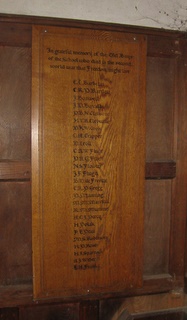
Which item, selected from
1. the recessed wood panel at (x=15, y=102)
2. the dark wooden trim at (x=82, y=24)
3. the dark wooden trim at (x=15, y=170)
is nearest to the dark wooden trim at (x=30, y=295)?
the dark wooden trim at (x=15, y=170)

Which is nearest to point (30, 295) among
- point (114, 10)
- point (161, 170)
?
point (161, 170)

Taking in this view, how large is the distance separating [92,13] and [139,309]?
2.18 metres

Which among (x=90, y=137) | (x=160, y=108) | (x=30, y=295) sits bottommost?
(x=30, y=295)

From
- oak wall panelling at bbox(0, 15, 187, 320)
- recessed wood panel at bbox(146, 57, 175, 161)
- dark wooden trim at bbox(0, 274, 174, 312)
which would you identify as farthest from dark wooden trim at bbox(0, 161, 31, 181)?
Answer: recessed wood panel at bbox(146, 57, 175, 161)

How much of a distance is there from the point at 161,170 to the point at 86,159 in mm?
583

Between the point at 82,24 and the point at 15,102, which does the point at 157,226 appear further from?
the point at 82,24

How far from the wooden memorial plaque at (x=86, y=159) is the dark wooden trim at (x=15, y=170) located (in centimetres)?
7

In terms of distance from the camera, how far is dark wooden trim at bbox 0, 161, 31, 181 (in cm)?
178

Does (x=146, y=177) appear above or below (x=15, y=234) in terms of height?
above

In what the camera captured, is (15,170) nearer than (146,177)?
Yes

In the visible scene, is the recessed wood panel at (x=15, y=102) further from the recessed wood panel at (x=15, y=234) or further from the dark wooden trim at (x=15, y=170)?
the recessed wood panel at (x=15, y=234)

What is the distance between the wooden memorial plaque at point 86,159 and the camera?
5.81ft

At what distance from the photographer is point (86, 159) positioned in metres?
1.83

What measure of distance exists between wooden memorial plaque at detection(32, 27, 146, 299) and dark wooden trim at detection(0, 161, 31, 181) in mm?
74
